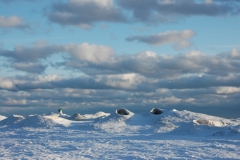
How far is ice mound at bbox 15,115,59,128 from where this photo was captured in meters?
38.2

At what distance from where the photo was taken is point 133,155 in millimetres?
17734

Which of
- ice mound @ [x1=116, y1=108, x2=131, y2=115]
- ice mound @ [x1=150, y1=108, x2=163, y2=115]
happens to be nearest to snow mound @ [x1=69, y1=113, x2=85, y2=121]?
ice mound @ [x1=116, y1=108, x2=131, y2=115]

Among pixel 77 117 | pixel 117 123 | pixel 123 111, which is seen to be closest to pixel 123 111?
pixel 123 111

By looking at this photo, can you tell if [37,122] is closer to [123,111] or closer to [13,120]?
[13,120]

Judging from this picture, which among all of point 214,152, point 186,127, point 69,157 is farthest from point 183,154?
point 186,127

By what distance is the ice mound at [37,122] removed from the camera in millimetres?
38169

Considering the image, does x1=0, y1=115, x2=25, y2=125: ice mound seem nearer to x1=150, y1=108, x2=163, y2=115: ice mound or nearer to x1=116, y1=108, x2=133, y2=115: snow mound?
x1=116, y1=108, x2=133, y2=115: snow mound

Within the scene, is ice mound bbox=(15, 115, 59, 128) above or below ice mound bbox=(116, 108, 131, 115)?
below

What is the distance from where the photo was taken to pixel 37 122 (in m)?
38.9

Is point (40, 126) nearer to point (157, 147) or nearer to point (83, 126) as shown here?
point (83, 126)

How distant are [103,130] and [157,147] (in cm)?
1289

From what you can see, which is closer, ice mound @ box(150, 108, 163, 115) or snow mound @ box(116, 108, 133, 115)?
ice mound @ box(150, 108, 163, 115)

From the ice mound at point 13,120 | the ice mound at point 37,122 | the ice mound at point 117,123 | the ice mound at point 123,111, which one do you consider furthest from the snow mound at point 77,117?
the ice mound at point 117,123

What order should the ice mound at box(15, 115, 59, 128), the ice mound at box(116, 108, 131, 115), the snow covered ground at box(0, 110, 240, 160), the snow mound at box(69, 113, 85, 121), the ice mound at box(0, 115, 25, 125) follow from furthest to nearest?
the snow mound at box(69, 113, 85, 121) < the ice mound at box(0, 115, 25, 125) < the ice mound at box(116, 108, 131, 115) < the ice mound at box(15, 115, 59, 128) < the snow covered ground at box(0, 110, 240, 160)
